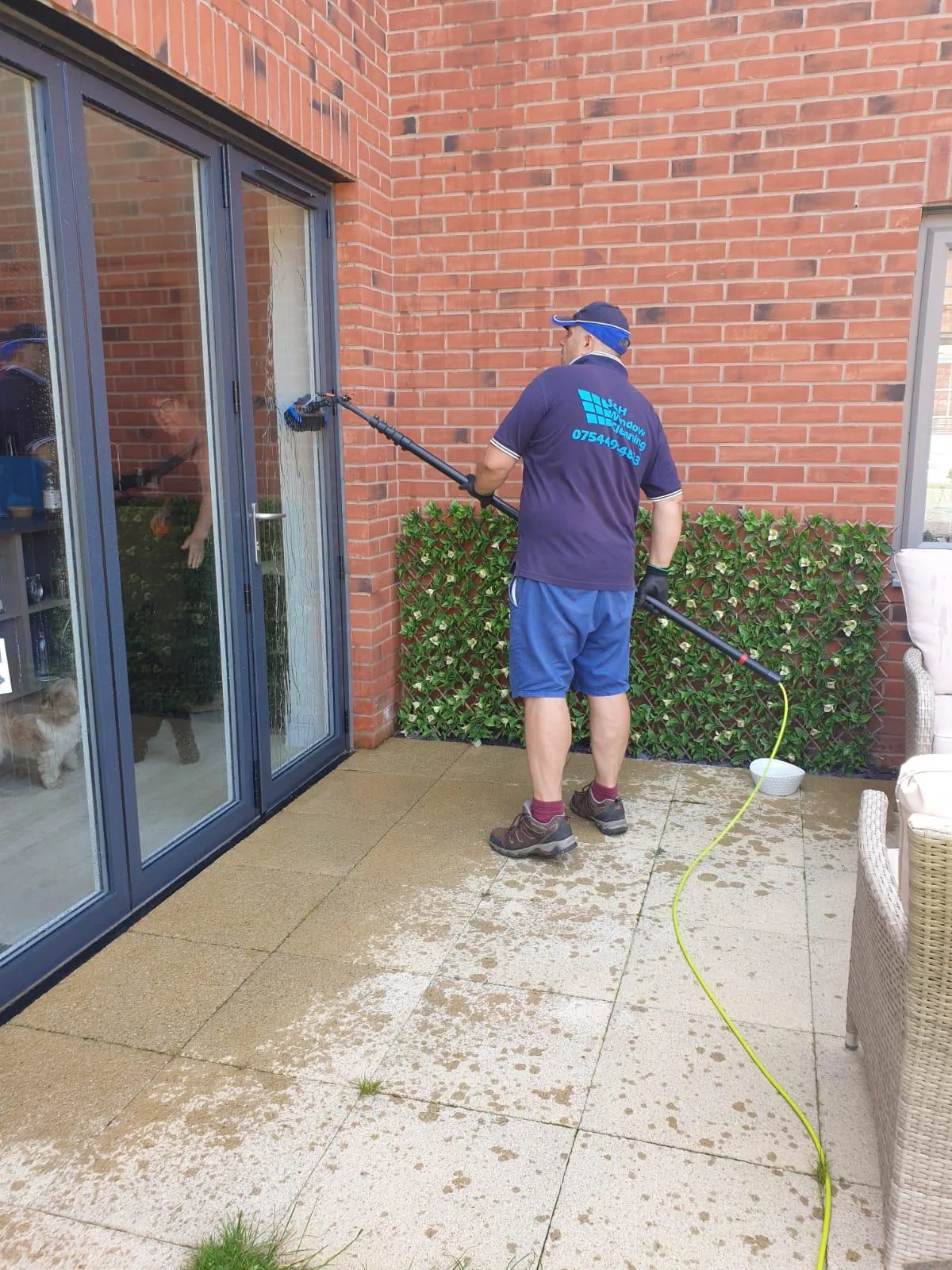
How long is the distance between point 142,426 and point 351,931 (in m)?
1.55

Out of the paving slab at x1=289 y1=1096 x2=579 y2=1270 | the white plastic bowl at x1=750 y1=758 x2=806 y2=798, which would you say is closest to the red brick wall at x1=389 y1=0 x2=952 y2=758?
the white plastic bowl at x1=750 y1=758 x2=806 y2=798

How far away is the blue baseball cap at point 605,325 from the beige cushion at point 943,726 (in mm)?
1541

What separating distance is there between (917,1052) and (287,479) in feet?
9.07

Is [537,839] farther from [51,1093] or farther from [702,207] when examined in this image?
[702,207]

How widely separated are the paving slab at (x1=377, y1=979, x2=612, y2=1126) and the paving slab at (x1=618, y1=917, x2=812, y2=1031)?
16cm

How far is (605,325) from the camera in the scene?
3.04 m

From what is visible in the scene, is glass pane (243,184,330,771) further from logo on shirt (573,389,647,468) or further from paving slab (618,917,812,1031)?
paving slab (618,917,812,1031)

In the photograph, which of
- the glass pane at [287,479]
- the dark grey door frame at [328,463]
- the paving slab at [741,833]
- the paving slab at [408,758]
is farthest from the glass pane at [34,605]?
the paving slab at [741,833]

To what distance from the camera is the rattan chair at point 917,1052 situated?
1419 mm

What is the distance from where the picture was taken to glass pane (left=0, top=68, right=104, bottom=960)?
7.45ft

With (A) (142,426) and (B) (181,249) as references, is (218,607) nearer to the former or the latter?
(A) (142,426)

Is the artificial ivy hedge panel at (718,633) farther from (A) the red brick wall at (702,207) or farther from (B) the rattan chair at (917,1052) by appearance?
(B) the rattan chair at (917,1052)

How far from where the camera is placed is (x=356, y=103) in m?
3.67

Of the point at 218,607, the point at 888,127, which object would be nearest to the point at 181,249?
the point at 218,607
